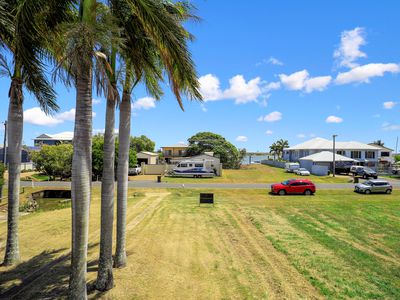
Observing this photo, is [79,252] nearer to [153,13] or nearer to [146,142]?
[153,13]

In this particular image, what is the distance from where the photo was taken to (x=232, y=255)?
11.0 m

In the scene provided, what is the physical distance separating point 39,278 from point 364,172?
4853cm

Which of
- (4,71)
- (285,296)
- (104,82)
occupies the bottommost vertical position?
(285,296)

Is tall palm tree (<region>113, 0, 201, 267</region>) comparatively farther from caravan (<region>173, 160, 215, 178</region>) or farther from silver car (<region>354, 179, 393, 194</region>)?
caravan (<region>173, 160, 215, 178</region>)

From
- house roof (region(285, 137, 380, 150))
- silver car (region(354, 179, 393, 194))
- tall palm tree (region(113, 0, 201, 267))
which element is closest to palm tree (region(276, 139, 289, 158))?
house roof (region(285, 137, 380, 150))

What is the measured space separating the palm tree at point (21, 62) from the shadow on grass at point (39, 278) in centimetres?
78

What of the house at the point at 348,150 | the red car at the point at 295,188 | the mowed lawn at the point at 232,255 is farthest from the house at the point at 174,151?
→ the mowed lawn at the point at 232,255

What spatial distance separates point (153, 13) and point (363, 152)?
6799cm

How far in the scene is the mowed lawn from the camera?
796 centimetres

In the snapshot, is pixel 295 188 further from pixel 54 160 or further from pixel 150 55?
pixel 54 160

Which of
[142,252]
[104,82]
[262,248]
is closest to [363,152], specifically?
[262,248]

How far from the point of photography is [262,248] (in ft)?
39.2

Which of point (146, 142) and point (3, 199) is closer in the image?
point (3, 199)

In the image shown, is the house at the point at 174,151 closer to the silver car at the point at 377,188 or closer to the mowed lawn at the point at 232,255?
the silver car at the point at 377,188
